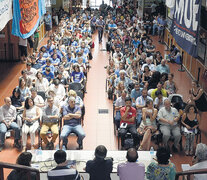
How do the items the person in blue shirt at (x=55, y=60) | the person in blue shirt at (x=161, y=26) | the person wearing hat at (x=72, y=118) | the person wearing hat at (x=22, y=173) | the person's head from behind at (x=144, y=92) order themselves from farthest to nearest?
the person in blue shirt at (x=161, y=26) → the person in blue shirt at (x=55, y=60) → the person's head from behind at (x=144, y=92) → the person wearing hat at (x=72, y=118) → the person wearing hat at (x=22, y=173)

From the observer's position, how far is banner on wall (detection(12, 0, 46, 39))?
36.8 feet

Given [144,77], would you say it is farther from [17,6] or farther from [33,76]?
[17,6]

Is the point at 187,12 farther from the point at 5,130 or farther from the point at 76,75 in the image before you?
the point at 5,130

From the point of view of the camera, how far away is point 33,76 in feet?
34.9

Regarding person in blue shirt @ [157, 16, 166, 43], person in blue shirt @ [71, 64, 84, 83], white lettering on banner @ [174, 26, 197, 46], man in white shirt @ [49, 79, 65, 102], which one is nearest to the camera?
white lettering on banner @ [174, 26, 197, 46]

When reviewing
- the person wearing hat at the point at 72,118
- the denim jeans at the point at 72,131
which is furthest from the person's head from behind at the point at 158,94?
the denim jeans at the point at 72,131

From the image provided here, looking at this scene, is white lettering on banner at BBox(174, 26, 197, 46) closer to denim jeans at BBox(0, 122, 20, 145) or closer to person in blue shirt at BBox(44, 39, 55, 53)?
denim jeans at BBox(0, 122, 20, 145)

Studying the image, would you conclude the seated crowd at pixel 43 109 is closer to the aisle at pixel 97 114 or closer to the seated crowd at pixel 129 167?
the aisle at pixel 97 114

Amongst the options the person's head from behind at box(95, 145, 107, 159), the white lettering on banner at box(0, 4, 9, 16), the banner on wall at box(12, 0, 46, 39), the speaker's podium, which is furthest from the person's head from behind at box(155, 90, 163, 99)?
the banner on wall at box(12, 0, 46, 39)

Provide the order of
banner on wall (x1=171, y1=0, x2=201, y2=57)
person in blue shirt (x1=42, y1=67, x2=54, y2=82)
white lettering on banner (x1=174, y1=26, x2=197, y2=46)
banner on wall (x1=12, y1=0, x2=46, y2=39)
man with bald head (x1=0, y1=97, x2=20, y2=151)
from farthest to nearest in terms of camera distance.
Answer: banner on wall (x1=12, y1=0, x2=46, y2=39) → person in blue shirt (x1=42, y1=67, x2=54, y2=82) → white lettering on banner (x1=174, y1=26, x2=197, y2=46) → banner on wall (x1=171, y1=0, x2=201, y2=57) → man with bald head (x1=0, y1=97, x2=20, y2=151)

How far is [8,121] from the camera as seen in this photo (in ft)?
26.0

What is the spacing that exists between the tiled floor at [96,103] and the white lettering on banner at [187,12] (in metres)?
2.62

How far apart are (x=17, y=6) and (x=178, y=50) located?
7.59 meters

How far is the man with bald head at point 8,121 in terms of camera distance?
7.78 metres
